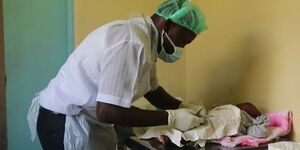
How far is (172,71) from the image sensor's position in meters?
2.20

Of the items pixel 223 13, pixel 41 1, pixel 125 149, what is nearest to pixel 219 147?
pixel 125 149

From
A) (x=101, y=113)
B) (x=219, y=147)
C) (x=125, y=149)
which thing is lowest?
(x=125, y=149)

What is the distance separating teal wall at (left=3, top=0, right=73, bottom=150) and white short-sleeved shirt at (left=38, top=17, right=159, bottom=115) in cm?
66

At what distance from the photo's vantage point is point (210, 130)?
1408mm

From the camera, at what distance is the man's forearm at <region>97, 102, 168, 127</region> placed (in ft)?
3.91

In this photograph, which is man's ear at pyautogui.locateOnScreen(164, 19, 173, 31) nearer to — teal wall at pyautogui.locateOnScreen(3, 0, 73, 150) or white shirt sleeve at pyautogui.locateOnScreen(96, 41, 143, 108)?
white shirt sleeve at pyautogui.locateOnScreen(96, 41, 143, 108)


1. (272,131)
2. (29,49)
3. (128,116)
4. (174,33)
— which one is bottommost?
(272,131)

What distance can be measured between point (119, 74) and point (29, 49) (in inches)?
41.3

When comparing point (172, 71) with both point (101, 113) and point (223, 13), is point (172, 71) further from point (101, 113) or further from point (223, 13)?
point (101, 113)

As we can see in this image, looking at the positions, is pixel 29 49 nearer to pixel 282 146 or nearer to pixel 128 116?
pixel 128 116

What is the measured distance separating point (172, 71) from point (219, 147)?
891 millimetres

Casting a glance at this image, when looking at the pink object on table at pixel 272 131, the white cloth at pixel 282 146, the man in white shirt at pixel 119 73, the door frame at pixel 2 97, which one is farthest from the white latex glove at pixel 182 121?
the door frame at pixel 2 97

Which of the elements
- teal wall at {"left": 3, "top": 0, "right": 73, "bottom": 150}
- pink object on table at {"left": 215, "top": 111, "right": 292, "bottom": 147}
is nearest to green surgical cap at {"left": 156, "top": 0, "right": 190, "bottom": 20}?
pink object on table at {"left": 215, "top": 111, "right": 292, "bottom": 147}

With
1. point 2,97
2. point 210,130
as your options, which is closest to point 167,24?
point 210,130
